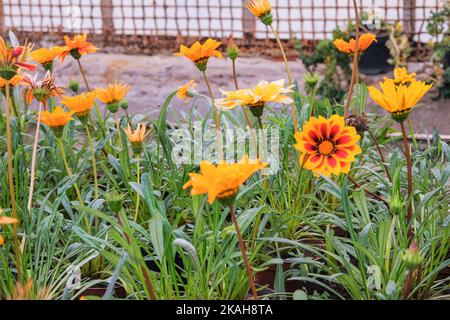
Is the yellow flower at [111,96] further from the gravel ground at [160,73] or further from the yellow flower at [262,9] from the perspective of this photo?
the gravel ground at [160,73]

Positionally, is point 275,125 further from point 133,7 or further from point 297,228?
point 133,7

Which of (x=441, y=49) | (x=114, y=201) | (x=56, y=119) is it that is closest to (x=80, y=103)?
(x=56, y=119)

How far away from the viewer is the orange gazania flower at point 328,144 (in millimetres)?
1208

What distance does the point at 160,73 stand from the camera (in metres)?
4.69

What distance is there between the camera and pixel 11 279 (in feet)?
4.16

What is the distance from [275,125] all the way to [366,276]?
0.65 metres

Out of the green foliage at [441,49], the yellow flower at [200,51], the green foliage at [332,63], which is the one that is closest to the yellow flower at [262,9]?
the yellow flower at [200,51]

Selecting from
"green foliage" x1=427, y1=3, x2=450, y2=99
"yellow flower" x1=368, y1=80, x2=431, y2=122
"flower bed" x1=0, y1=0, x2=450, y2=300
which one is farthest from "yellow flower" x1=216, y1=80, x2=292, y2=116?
"green foliage" x1=427, y1=3, x2=450, y2=99

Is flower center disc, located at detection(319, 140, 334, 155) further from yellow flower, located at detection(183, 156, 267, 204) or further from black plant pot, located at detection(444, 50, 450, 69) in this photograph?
black plant pot, located at detection(444, 50, 450, 69)

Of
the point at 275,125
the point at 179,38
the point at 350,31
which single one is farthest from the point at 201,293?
the point at 179,38

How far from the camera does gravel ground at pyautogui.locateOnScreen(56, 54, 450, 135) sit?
14.5 feet

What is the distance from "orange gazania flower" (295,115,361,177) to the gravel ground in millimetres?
2942

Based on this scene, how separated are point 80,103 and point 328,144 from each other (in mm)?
490

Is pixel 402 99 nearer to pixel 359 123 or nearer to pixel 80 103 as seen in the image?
pixel 359 123
